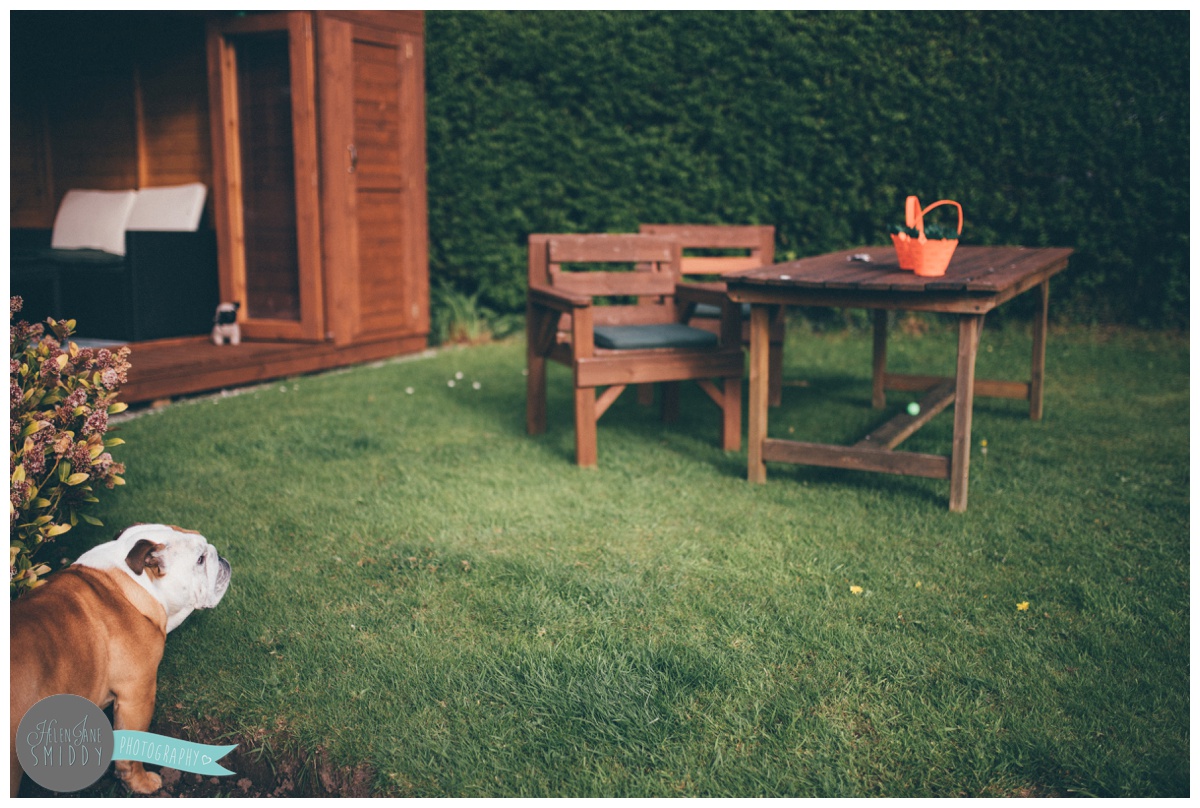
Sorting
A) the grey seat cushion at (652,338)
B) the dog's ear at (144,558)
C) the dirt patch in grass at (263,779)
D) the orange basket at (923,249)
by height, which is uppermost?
the orange basket at (923,249)

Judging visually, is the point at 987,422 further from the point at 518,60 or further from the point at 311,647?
the point at 518,60

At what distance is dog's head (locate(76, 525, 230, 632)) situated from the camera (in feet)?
7.02

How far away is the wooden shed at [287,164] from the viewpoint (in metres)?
6.19

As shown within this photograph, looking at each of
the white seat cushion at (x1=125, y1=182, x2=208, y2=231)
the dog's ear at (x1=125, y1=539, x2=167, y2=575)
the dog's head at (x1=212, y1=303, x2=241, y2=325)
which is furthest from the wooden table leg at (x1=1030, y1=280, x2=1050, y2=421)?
the white seat cushion at (x1=125, y1=182, x2=208, y2=231)

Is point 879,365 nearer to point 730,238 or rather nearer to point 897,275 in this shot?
point 730,238

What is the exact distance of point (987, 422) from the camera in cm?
484

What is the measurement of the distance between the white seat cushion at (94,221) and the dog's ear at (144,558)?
17.9 ft

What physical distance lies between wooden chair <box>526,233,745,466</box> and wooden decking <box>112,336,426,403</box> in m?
2.18

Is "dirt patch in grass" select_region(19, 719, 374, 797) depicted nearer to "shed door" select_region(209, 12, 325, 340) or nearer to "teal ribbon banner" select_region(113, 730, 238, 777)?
"teal ribbon banner" select_region(113, 730, 238, 777)

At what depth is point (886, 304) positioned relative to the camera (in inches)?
137

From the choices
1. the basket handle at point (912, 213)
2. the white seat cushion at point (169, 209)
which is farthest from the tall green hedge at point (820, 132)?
the basket handle at point (912, 213)

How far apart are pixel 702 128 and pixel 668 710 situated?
19.6 ft

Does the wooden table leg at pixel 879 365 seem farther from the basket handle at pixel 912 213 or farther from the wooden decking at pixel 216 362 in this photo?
the wooden decking at pixel 216 362

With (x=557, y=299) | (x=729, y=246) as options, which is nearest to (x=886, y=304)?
(x=557, y=299)
